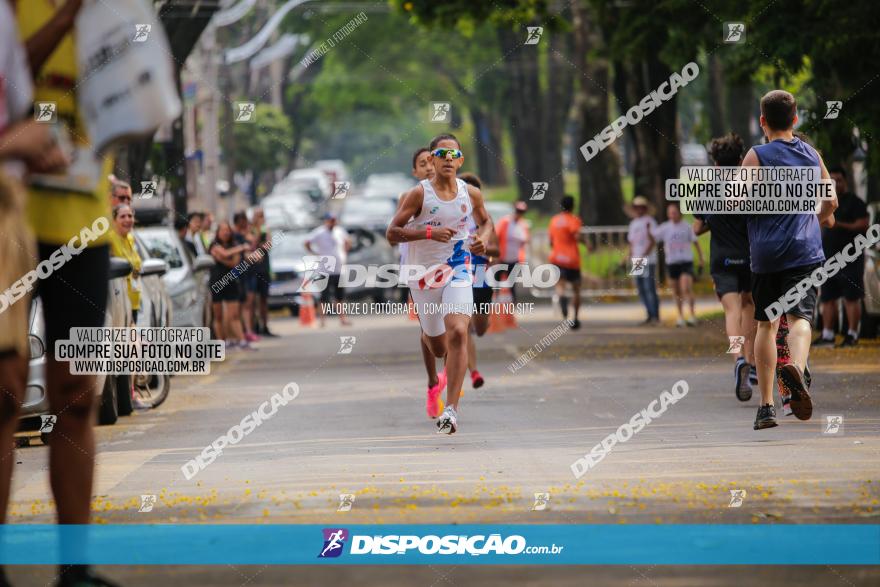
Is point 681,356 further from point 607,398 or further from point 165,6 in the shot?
point 165,6

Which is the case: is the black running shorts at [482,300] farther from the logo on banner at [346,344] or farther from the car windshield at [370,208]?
the car windshield at [370,208]

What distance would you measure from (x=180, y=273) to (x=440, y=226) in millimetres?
8926

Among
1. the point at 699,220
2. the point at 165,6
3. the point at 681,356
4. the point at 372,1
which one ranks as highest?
the point at 372,1

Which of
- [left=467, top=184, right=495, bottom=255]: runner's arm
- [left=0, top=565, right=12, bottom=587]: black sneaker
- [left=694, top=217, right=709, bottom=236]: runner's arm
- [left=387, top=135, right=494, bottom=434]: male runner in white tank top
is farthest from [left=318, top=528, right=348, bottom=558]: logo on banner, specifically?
[left=694, top=217, right=709, bottom=236]: runner's arm

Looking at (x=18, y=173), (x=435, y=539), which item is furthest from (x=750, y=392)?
(x=18, y=173)

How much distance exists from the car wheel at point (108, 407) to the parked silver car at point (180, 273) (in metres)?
5.43

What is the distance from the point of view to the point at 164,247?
21188 millimetres

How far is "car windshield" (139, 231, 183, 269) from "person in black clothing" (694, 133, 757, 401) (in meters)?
8.33

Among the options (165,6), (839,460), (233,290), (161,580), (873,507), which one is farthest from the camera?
(165,6)

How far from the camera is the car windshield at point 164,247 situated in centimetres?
2092

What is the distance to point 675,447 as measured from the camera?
1073 cm

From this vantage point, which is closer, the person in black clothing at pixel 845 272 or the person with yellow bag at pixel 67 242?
the person with yellow bag at pixel 67 242

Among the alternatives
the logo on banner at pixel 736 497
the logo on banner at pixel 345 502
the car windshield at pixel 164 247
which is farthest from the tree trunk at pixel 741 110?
the logo on banner at pixel 345 502

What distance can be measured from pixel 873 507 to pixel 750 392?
5.97m
